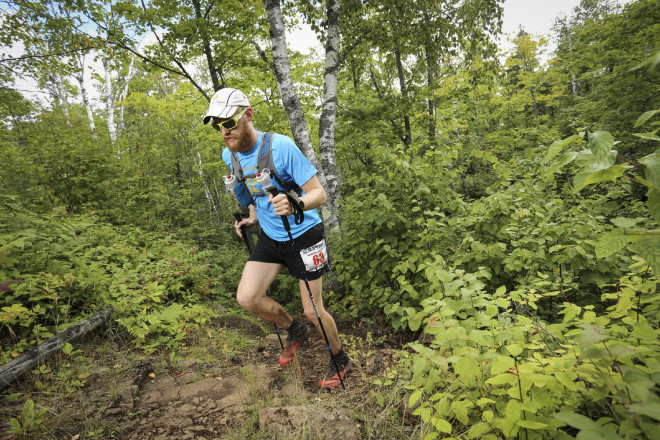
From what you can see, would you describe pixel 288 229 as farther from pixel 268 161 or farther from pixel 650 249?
pixel 650 249

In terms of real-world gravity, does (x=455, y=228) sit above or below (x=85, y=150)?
below

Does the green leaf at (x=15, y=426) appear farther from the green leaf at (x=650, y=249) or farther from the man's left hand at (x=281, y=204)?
the green leaf at (x=650, y=249)

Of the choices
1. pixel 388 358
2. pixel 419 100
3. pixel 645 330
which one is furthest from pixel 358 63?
pixel 645 330

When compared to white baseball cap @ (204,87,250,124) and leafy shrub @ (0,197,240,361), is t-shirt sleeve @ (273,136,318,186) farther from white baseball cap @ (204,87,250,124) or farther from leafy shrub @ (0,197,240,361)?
leafy shrub @ (0,197,240,361)

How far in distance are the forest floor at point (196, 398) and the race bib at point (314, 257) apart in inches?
39.1

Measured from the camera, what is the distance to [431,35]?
25.3ft

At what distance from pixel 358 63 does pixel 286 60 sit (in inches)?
214

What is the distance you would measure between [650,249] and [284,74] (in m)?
5.49

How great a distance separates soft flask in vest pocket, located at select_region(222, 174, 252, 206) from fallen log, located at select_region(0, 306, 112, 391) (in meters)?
2.31

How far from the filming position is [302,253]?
2.82 m

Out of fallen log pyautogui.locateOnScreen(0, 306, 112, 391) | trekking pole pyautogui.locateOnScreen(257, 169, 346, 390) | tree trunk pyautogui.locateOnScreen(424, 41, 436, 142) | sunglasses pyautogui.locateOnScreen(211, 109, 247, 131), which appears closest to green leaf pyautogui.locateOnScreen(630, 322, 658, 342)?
trekking pole pyautogui.locateOnScreen(257, 169, 346, 390)

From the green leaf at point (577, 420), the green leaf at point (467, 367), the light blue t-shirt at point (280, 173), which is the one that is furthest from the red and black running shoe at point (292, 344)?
the green leaf at point (577, 420)

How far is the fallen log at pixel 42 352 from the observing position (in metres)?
2.53

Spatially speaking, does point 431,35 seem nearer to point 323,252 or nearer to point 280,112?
point 280,112
